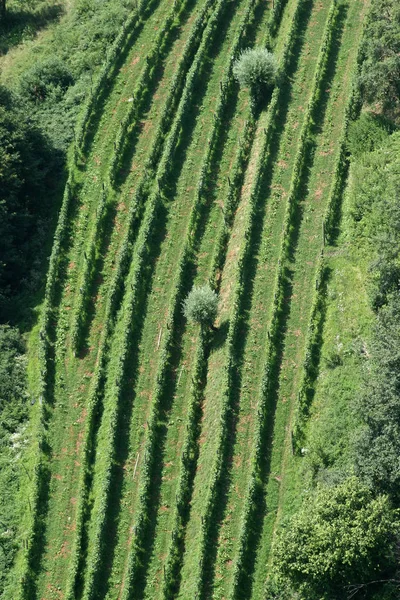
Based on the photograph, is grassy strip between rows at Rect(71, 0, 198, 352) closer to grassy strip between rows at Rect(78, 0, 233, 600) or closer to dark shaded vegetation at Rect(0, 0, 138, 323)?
grassy strip between rows at Rect(78, 0, 233, 600)

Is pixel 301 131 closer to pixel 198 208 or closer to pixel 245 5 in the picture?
pixel 198 208

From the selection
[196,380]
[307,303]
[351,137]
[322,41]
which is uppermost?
[322,41]

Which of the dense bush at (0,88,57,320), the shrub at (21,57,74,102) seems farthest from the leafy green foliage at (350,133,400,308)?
the shrub at (21,57,74,102)

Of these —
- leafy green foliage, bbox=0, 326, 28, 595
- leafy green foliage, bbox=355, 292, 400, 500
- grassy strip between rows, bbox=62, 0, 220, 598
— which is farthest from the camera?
leafy green foliage, bbox=0, 326, 28, 595

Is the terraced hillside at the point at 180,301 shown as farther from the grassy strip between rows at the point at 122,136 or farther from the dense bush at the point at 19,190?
the dense bush at the point at 19,190

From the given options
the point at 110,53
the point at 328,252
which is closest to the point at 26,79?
the point at 110,53

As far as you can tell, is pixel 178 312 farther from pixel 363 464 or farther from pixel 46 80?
pixel 46 80

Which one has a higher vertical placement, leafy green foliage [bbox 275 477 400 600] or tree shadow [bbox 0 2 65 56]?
tree shadow [bbox 0 2 65 56]
